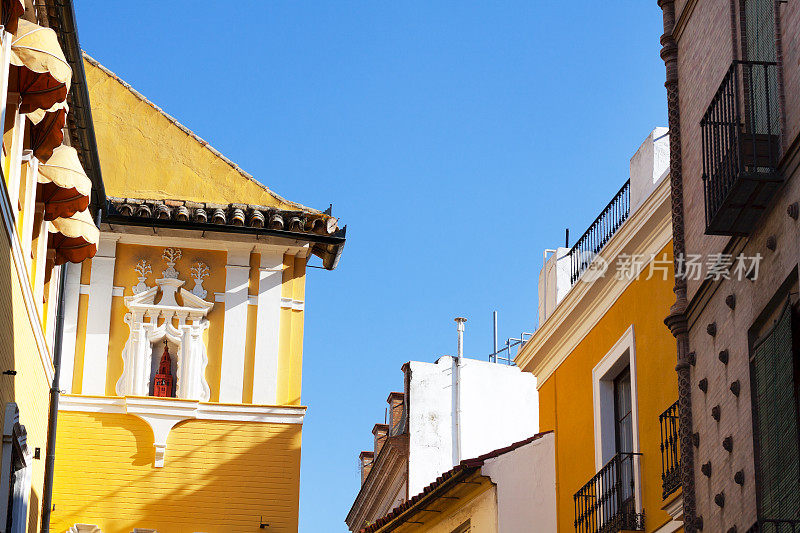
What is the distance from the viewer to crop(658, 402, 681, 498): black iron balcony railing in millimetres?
13062

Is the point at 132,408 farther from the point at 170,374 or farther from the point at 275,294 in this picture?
the point at 275,294

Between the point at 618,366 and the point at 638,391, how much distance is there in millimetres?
1067

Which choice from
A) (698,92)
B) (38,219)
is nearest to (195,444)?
(38,219)

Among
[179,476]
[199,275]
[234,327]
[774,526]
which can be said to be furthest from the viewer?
[199,275]

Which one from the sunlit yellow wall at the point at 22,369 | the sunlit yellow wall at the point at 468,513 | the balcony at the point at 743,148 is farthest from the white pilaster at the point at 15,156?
the sunlit yellow wall at the point at 468,513

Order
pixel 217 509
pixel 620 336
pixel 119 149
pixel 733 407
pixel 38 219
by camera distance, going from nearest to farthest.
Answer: pixel 733 407
pixel 38 219
pixel 620 336
pixel 217 509
pixel 119 149

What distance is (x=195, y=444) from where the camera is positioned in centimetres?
2062

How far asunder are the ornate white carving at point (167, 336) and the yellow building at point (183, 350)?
0.07 feet

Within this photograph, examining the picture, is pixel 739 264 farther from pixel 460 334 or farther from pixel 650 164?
pixel 460 334

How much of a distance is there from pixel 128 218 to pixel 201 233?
112 centimetres

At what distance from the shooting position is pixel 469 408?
29.7 meters

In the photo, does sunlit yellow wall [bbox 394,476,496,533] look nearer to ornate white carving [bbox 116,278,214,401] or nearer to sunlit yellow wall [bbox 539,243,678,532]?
sunlit yellow wall [bbox 539,243,678,532]

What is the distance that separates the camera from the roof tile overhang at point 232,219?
21.1 meters

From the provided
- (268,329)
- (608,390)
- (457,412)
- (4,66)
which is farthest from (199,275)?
(457,412)
